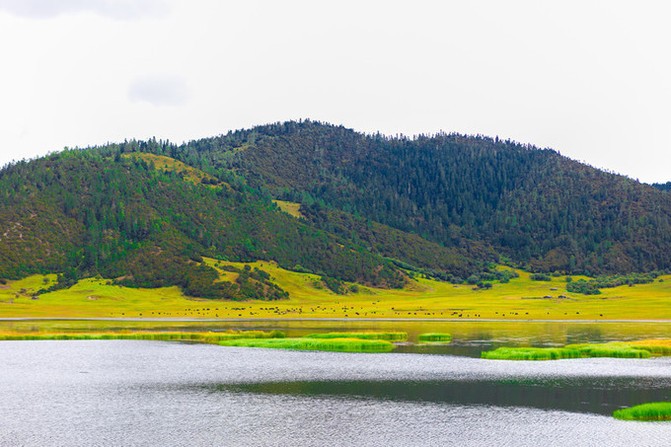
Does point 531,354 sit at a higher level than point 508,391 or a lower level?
higher

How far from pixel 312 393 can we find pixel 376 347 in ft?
127

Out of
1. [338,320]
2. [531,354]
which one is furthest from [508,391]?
[338,320]

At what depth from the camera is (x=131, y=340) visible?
118 meters

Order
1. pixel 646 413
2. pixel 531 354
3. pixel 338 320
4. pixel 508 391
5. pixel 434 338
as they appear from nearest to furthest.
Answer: pixel 646 413, pixel 508 391, pixel 531 354, pixel 434 338, pixel 338 320

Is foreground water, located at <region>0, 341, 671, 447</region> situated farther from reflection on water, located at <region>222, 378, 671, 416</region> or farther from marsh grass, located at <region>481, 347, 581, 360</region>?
marsh grass, located at <region>481, 347, 581, 360</region>

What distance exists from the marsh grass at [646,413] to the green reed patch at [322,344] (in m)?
47.6

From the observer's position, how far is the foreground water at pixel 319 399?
51.9 metres

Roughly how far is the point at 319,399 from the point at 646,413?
24.7 m

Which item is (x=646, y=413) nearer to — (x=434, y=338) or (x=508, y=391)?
(x=508, y=391)

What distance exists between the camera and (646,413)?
57.8m

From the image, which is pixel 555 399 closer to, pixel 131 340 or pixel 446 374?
pixel 446 374

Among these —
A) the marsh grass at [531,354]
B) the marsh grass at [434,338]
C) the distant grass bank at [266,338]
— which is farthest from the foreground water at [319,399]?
the marsh grass at [434,338]

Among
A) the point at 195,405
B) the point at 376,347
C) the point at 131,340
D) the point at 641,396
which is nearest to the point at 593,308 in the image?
the point at 376,347

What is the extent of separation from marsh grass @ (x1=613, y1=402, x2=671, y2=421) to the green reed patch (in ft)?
156
